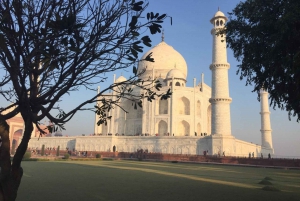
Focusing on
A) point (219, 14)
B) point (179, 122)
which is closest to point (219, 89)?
point (219, 14)

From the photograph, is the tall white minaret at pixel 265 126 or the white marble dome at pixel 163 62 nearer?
the tall white minaret at pixel 265 126

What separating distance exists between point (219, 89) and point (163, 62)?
1513cm

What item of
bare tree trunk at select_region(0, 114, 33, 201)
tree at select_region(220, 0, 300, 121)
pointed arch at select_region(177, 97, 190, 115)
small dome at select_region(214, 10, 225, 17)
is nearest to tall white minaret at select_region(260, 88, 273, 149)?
pointed arch at select_region(177, 97, 190, 115)

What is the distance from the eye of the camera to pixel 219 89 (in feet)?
81.6

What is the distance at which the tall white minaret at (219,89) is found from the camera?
79.6 feet

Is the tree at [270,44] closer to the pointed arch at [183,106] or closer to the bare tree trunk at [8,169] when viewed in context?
the bare tree trunk at [8,169]

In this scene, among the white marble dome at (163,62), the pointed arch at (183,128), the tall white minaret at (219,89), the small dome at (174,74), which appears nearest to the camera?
the tall white minaret at (219,89)

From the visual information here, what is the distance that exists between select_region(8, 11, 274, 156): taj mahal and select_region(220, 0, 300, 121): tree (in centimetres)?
1628

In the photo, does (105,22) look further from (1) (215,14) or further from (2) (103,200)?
(1) (215,14)

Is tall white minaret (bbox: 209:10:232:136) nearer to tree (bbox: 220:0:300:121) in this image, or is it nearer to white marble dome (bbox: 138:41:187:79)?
white marble dome (bbox: 138:41:187:79)

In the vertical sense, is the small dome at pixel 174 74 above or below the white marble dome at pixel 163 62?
below

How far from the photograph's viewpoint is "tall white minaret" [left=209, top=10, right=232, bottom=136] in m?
24.3

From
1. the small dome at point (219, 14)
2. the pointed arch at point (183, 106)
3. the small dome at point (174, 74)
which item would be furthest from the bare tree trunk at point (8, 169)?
the small dome at point (174, 74)

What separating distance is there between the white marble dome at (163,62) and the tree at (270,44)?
29.2 meters
